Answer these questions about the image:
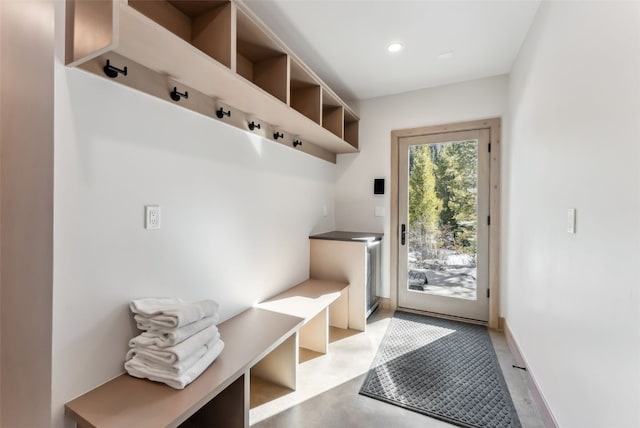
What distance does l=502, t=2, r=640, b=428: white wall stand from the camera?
0.94 m

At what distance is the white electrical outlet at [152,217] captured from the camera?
141 centimetres

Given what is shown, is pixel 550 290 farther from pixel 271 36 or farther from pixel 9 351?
pixel 9 351

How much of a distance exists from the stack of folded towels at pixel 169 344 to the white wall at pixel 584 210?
1608mm

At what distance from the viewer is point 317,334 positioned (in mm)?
2443

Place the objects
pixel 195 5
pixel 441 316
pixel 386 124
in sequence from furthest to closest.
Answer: pixel 386 124 → pixel 441 316 → pixel 195 5

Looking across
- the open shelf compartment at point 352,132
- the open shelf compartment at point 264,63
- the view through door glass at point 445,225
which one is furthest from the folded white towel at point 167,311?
the open shelf compartment at point 352,132

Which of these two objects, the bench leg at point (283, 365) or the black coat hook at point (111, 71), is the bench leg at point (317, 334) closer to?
the bench leg at point (283, 365)

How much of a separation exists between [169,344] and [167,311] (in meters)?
0.14

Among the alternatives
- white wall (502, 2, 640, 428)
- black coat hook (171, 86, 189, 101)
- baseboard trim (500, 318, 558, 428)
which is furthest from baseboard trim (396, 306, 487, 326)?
black coat hook (171, 86, 189, 101)

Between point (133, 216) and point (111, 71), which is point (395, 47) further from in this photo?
point (133, 216)

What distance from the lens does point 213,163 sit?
181 centimetres

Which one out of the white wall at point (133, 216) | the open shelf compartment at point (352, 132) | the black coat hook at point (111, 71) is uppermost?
the open shelf compartment at point (352, 132)

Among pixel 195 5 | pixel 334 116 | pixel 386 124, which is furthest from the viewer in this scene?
pixel 386 124

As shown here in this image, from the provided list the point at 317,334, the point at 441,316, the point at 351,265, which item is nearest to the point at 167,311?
the point at 317,334
